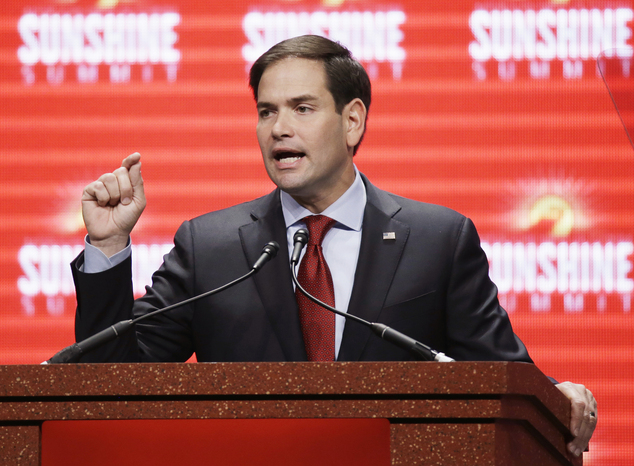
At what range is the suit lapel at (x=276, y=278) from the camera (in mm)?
1725

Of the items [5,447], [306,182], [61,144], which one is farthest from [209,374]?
[61,144]

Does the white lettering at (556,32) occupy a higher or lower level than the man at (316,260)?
higher

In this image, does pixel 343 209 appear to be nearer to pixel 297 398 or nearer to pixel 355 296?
pixel 355 296

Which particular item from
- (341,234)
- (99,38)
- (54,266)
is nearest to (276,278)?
(341,234)

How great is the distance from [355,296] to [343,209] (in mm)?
313

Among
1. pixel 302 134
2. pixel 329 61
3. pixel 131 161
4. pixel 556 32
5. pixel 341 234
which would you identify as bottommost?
pixel 341 234

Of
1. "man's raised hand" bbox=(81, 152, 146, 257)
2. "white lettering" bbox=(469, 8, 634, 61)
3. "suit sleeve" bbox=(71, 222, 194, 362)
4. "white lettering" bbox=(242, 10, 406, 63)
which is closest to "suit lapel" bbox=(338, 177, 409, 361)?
"suit sleeve" bbox=(71, 222, 194, 362)

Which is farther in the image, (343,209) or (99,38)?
(99,38)

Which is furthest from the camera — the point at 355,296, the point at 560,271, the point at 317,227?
the point at 560,271

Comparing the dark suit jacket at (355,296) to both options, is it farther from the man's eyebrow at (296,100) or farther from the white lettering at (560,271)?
the white lettering at (560,271)

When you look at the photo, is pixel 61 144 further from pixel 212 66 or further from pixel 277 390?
pixel 277 390

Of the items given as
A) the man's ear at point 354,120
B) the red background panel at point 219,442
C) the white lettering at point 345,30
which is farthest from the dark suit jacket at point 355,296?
the white lettering at point 345,30

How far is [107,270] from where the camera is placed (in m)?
1.41

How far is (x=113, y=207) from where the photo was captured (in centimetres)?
154
